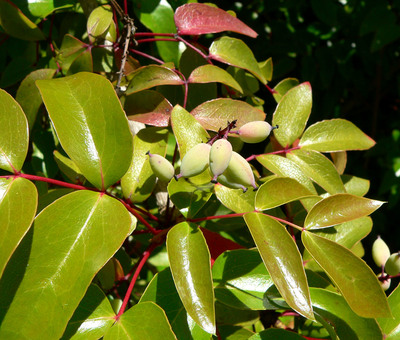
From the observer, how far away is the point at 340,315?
2.23 feet

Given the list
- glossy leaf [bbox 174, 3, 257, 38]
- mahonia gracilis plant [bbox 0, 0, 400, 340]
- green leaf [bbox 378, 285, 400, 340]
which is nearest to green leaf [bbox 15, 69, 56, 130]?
mahonia gracilis plant [bbox 0, 0, 400, 340]

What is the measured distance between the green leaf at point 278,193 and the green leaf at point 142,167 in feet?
0.66

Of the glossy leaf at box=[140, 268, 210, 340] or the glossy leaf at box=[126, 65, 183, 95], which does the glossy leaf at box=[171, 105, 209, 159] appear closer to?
the glossy leaf at box=[126, 65, 183, 95]

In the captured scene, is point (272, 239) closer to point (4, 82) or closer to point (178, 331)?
point (178, 331)

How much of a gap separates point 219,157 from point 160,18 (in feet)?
1.93

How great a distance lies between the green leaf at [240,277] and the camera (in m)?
0.70

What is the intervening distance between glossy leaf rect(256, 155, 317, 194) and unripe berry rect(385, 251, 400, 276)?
0.57ft

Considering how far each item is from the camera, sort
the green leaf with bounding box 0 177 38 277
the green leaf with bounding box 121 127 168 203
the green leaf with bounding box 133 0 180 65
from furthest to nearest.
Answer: the green leaf with bounding box 133 0 180 65, the green leaf with bounding box 121 127 168 203, the green leaf with bounding box 0 177 38 277

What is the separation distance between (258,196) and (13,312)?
375 millimetres

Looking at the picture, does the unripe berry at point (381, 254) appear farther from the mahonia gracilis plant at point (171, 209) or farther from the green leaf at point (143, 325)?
the green leaf at point (143, 325)

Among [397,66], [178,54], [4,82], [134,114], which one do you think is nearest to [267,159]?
[134,114]

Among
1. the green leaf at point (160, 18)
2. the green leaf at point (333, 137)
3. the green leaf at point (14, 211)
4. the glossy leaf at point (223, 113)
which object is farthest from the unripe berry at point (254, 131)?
the green leaf at point (160, 18)

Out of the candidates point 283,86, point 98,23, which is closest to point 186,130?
point 98,23

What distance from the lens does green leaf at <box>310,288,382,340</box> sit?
67 cm
